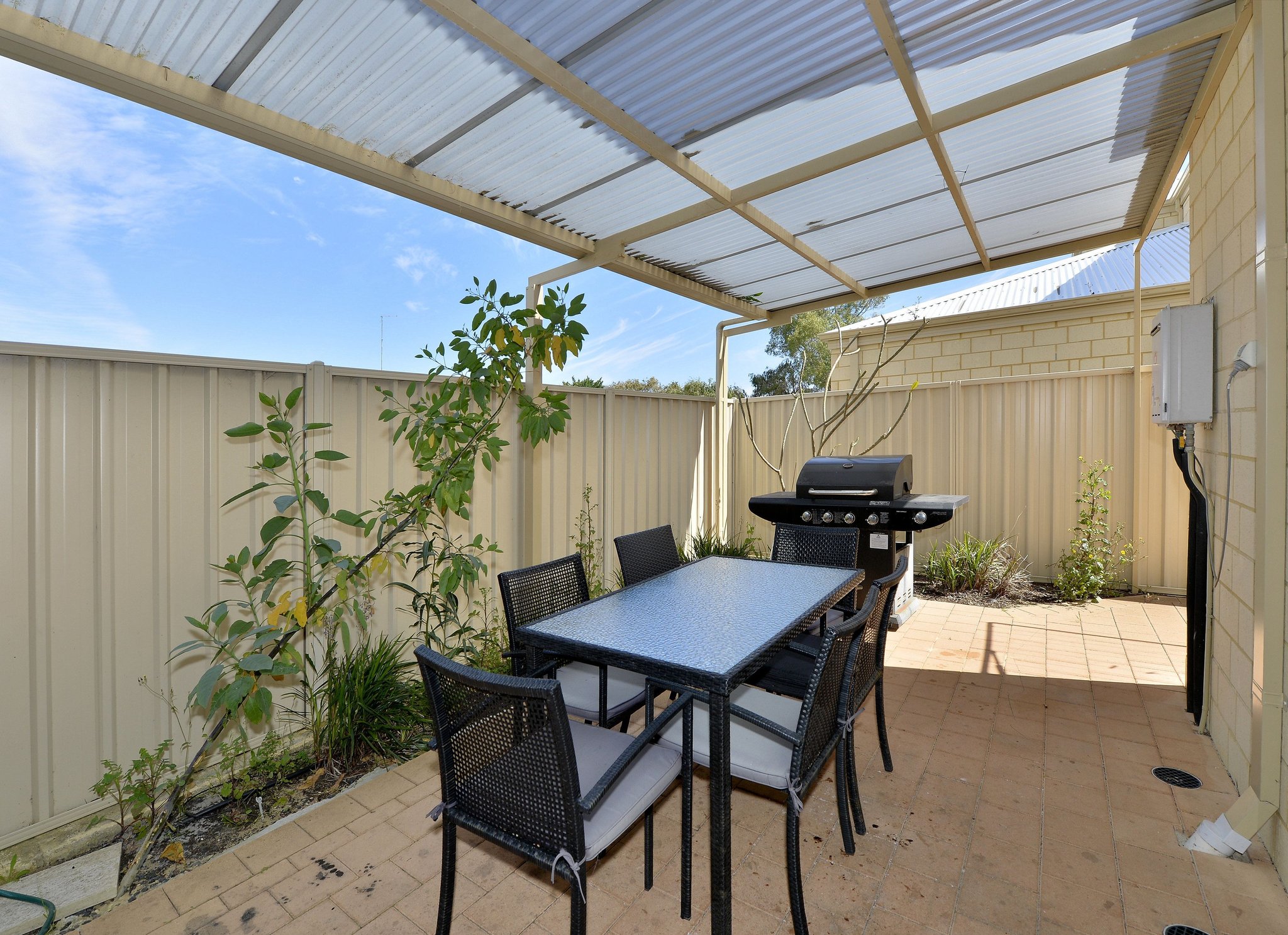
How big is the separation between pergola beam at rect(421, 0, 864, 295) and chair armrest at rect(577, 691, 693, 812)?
2.31 m

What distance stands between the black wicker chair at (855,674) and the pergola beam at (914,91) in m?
2.02

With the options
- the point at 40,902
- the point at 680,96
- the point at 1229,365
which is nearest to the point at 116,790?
the point at 40,902

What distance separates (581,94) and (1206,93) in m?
2.98

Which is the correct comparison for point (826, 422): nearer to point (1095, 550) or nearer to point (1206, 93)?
point (1095, 550)

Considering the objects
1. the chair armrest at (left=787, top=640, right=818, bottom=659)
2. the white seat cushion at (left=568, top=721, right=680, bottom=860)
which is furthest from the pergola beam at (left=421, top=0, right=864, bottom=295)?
the chair armrest at (left=787, top=640, right=818, bottom=659)

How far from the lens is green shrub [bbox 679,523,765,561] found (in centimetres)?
570

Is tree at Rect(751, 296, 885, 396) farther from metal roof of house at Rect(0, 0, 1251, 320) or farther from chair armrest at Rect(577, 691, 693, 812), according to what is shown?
chair armrest at Rect(577, 691, 693, 812)

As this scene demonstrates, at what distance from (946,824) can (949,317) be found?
7.93 metres

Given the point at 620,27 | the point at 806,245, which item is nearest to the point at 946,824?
the point at 620,27

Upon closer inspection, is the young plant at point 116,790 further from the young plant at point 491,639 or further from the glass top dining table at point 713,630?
the glass top dining table at point 713,630

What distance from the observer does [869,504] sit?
154 inches

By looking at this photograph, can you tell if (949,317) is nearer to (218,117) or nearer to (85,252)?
(218,117)

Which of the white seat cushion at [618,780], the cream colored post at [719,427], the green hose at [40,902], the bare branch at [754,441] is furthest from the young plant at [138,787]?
the bare branch at [754,441]

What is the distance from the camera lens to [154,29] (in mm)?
2014
